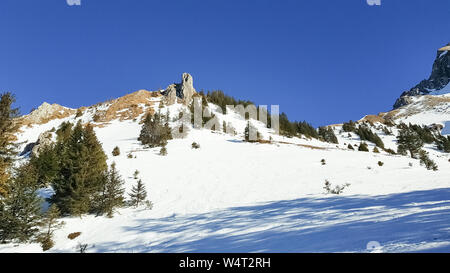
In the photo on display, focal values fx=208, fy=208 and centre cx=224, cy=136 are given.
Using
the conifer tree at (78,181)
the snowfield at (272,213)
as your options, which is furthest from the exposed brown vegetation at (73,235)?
the conifer tree at (78,181)

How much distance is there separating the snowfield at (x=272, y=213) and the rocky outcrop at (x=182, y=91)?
74.3 metres

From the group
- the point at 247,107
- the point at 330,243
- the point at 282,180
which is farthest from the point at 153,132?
the point at 247,107

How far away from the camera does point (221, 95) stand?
385 feet

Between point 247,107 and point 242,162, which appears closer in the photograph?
point 242,162

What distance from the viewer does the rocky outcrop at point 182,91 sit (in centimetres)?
9631

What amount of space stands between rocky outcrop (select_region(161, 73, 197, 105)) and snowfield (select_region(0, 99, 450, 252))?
74286mm

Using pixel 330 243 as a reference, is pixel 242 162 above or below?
above

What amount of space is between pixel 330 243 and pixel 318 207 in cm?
487

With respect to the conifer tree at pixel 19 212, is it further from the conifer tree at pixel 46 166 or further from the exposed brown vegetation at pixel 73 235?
the conifer tree at pixel 46 166

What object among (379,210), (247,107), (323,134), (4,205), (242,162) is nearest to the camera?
(379,210)

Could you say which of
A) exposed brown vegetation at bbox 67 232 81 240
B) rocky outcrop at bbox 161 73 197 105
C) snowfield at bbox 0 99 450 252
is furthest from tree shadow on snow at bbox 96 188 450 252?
rocky outcrop at bbox 161 73 197 105

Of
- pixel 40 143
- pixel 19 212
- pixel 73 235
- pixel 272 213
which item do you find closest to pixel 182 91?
pixel 40 143
